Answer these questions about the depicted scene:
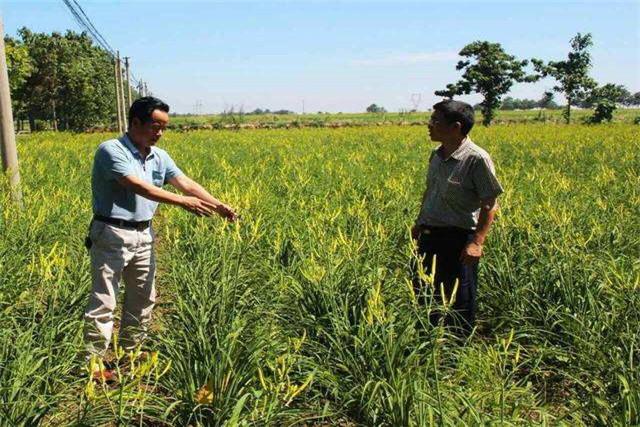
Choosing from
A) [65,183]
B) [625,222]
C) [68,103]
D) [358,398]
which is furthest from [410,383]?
Result: [68,103]

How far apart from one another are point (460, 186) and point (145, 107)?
1782mm

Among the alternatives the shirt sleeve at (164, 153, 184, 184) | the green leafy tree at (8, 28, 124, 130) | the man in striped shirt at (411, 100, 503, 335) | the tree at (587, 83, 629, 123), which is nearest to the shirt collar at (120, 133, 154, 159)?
the shirt sleeve at (164, 153, 184, 184)

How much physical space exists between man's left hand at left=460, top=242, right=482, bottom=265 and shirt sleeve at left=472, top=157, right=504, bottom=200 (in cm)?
27

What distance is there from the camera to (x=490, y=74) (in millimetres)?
43500

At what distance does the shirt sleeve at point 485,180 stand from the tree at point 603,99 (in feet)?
127

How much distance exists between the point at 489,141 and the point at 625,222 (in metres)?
13.1

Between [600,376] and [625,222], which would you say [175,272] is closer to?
[600,376]

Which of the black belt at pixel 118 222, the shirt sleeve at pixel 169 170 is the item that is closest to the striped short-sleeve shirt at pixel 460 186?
the shirt sleeve at pixel 169 170

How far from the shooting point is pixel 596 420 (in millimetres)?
2119

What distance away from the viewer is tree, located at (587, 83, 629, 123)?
1431 inches

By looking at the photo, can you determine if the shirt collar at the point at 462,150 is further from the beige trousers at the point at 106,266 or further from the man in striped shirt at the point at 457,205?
the beige trousers at the point at 106,266

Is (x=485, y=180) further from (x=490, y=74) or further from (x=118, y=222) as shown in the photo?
(x=490, y=74)

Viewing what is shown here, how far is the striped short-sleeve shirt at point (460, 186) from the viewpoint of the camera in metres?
2.89

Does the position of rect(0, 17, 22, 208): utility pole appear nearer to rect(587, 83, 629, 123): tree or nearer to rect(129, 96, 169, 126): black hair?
rect(129, 96, 169, 126): black hair
